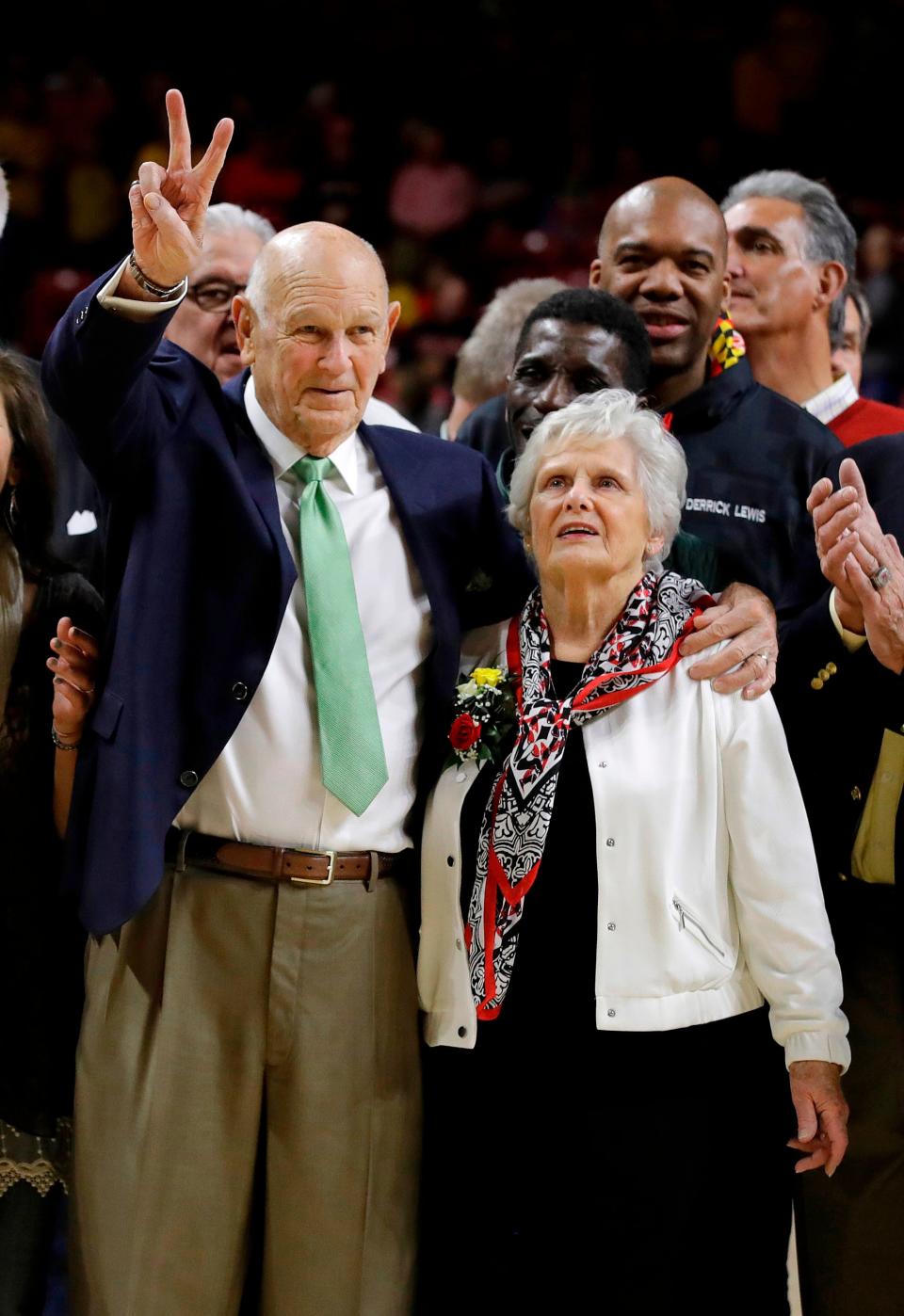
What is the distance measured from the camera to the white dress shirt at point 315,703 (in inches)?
95.4

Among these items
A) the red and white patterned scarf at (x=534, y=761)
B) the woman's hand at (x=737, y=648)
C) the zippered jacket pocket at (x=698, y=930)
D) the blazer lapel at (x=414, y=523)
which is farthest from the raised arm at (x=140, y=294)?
the zippered jacket pocket at (x=698, y=930)

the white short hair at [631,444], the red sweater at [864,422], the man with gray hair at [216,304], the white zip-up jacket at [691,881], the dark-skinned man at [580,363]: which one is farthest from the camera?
the red sweater at [864,422]

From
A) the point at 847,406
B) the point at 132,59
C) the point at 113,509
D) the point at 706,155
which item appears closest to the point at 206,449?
the point at 113,509

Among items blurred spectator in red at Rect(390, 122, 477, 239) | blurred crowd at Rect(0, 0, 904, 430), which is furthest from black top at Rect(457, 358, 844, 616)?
blurred spectator in red at Rect(390, 122, 477, 239)

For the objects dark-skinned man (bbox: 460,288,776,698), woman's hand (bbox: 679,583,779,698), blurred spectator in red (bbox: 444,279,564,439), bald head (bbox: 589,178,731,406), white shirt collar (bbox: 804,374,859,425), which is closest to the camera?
woman's hand (bbox: 679,583,779,698)

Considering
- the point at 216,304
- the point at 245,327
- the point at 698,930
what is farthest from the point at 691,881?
the point at 216,304

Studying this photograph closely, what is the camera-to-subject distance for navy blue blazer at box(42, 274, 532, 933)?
7.61 ft

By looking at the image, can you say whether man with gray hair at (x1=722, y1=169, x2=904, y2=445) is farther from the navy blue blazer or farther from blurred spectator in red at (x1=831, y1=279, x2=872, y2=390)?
the navy blue blazer

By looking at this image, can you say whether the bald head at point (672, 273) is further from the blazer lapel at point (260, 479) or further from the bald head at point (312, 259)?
the blazer lapel at point (260, 479)

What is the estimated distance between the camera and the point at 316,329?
245cm

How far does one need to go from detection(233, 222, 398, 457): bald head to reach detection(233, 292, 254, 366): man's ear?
14 millimetres

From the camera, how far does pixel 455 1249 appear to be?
2650mm

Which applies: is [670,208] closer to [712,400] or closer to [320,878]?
[712,400]

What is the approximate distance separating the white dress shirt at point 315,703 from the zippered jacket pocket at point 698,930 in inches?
18.2
